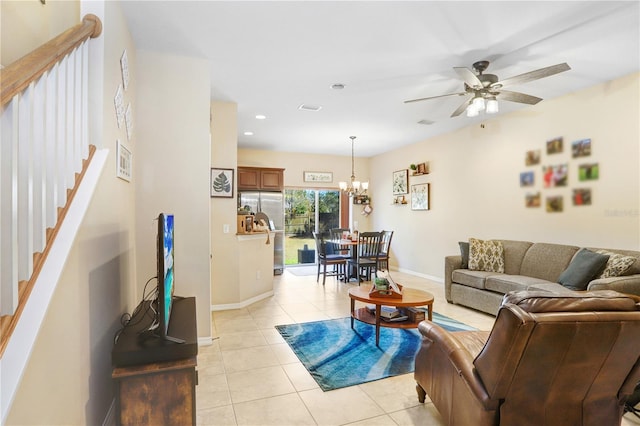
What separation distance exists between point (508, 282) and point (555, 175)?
5.48 ft

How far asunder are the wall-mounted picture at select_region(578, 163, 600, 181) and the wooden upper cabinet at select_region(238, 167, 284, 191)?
5.08m

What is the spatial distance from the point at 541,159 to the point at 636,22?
2113 millimetres

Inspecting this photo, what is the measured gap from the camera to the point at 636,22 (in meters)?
2.63

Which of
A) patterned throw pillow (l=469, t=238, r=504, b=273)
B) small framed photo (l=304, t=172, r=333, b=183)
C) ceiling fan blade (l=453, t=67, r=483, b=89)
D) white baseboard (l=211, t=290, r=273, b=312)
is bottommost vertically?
white baseboard (l=211, t=290, r=273, b=312)

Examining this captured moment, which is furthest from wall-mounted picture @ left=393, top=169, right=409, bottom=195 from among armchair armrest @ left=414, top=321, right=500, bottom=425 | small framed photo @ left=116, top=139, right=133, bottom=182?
small framed photo @ left=116, top=139, right=133, bottom=182

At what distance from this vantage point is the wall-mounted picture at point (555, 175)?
424cm

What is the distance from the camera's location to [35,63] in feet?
3.59

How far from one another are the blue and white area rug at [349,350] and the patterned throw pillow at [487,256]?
1087mm

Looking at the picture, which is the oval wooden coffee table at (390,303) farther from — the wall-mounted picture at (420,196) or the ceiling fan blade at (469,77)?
the wall-mounted picture at (420,196)

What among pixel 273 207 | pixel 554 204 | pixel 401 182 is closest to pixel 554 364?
pixel 554 204

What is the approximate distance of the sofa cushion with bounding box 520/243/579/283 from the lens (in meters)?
3.97

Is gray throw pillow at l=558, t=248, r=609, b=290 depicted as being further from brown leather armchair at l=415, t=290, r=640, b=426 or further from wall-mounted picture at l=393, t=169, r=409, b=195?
wall-mounted picture at l=393, t=169, r=409, b=195

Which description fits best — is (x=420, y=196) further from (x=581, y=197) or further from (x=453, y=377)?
(x=453, y=377)

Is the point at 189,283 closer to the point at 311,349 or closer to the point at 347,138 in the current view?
the point at 311,349
